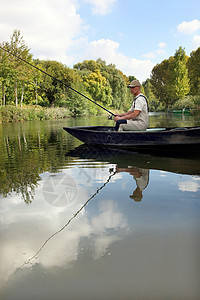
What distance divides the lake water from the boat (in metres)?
2.27

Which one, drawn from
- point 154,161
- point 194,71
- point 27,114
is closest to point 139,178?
point 154,161

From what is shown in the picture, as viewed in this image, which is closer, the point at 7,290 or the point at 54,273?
the point at 7,290

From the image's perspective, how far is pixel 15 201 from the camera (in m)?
3.13

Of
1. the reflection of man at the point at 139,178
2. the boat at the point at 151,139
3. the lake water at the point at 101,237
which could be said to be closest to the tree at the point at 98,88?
the boat at the point at 151,139

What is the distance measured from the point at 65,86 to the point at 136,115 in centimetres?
3870

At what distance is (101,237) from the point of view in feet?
6.97


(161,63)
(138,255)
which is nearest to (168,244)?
(138,255)

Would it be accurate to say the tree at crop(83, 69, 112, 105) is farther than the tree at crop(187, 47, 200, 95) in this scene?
Yes

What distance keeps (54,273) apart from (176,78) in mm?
46895

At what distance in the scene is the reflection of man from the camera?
128 inches

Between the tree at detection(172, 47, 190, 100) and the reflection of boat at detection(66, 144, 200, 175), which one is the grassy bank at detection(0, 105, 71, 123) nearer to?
the reflection of boat at detection(66, 144, 200, 175)

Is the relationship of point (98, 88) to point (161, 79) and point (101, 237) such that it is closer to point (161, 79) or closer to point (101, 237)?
point (161, 79)

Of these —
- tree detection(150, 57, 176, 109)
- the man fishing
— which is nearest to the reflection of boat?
the man fishing

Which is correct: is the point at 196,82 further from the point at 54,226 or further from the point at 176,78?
the point at 54,226
